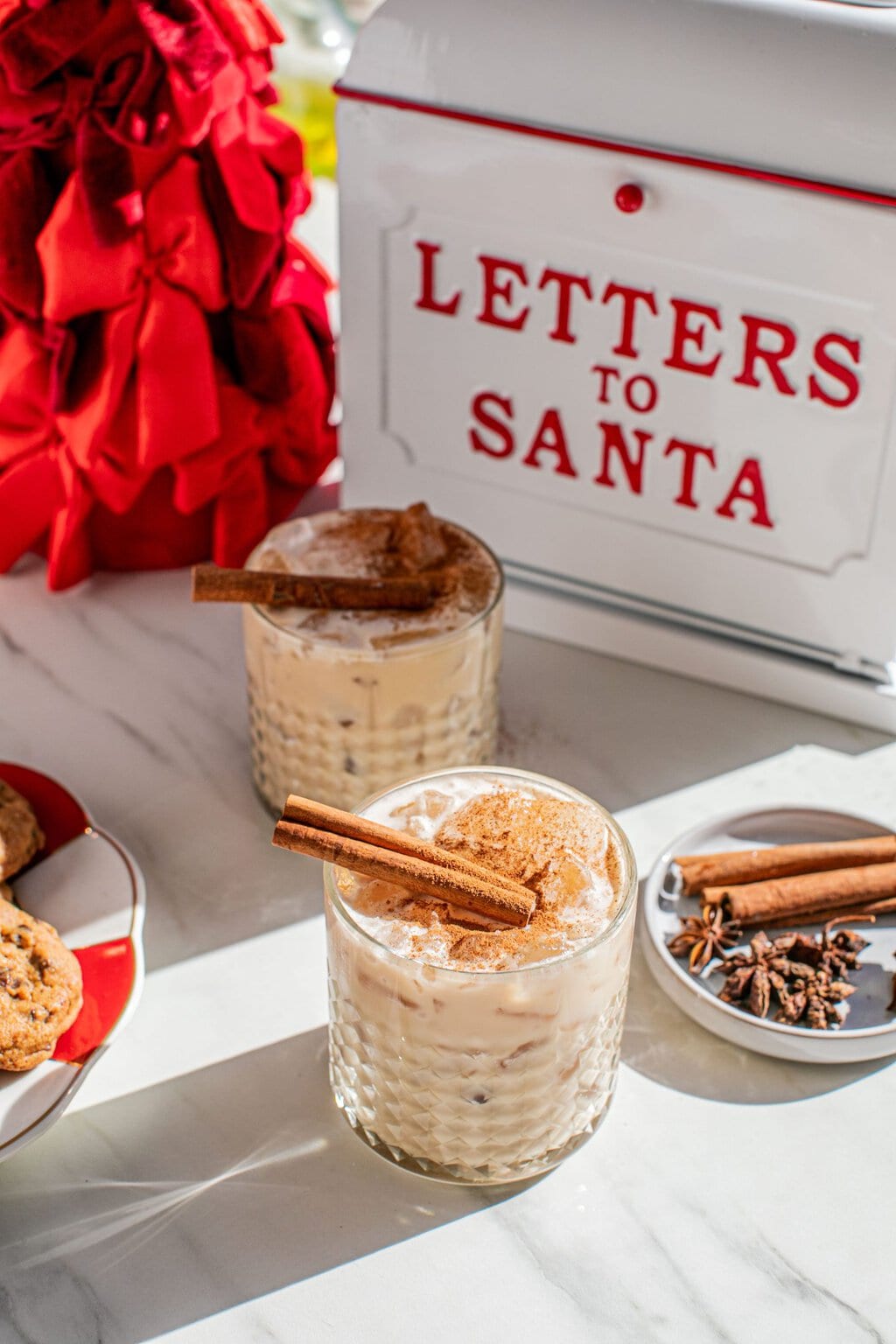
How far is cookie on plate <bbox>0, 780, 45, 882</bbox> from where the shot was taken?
80 centimetres

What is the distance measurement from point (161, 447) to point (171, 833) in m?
0.28

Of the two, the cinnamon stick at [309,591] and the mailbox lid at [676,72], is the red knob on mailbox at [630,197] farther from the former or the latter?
the cinnamon stick at [309,591]

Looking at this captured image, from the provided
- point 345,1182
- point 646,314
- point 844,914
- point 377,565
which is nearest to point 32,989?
point 345,1182

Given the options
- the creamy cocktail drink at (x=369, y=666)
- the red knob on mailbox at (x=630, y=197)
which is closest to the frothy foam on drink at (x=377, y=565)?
the creamy cocktail drink at (x=369, y=666)

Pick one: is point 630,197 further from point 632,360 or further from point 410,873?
point 410,873

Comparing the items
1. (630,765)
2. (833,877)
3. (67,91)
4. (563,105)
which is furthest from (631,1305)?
(67,91)

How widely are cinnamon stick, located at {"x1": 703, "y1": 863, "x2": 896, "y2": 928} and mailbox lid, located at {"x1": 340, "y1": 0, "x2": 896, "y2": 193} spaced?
1.29 feet

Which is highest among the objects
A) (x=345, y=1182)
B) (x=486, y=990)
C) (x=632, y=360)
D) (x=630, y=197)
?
(x=630, y=197)

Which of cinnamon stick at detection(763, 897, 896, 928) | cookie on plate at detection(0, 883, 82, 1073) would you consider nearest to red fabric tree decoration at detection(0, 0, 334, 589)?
cookie on plate at detection(0, 883, 82, 1073)

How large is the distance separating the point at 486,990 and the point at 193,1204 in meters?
0.20

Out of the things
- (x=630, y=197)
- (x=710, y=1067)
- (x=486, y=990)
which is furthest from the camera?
(x=630, y=197)

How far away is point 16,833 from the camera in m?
0.81

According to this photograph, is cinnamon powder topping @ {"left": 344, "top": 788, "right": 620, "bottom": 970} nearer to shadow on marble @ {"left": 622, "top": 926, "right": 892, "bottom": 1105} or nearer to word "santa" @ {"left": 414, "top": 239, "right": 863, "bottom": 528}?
shadow on marble @ {"left": 622, "top": 926, "right": 892, "bottom": 1105}

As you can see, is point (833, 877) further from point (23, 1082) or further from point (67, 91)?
point (67, 91)
